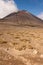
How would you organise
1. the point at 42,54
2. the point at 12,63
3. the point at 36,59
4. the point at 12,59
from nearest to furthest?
the point at 12,63 < the point at 12,59 < the point at 36,59 < the point at 42,54

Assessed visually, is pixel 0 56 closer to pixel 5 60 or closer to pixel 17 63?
pixel 5 60

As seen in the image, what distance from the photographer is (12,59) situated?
37.7 ft

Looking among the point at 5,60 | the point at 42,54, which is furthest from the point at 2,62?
the point at 42,54

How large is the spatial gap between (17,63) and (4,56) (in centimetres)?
167

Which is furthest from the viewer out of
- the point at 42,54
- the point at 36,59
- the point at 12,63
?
the point at 42,54

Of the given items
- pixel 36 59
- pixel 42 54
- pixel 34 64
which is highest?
pixel 42 54

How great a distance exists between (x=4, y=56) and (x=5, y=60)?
936mm

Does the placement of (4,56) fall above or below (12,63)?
above

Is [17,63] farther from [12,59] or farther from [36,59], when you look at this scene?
[36,59]

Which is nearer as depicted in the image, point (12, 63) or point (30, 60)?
point (12, 63)

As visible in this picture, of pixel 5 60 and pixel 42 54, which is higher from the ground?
pixel 42 54

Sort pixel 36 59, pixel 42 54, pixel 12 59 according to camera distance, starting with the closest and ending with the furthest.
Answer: pixel 12 59 < pixel 36 59 < pixel 42 54

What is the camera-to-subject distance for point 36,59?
40.2ft

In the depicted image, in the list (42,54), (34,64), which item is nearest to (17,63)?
(34,64)
